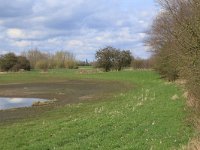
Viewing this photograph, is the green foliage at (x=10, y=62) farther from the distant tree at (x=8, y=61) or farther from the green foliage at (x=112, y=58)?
the green foliage at (x=112, y=58)

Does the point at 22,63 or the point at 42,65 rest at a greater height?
the point at 22,63

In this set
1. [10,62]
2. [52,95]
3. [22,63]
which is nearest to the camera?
[52,95]

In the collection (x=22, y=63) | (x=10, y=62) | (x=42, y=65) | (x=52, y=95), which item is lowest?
(x=52, y=95)

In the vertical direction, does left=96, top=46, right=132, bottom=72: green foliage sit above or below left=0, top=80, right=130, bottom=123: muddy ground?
above

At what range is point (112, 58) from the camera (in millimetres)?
119250

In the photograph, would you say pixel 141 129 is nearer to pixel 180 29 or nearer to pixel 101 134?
pixel 101 134

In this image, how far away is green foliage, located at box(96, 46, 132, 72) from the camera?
119 m

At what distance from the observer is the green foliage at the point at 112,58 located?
389 ft

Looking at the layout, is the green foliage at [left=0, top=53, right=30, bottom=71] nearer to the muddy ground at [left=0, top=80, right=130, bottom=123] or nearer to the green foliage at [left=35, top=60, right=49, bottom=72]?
the green foliage at [left=35, top=60, right=49, bottom=72]

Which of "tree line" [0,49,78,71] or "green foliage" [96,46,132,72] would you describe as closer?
"green foliage" [96,46,132,72]

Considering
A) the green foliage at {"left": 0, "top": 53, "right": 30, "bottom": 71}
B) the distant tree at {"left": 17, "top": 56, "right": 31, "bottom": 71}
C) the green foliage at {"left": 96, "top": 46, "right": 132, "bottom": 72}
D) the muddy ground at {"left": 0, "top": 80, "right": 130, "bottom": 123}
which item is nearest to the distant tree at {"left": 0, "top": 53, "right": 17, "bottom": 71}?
the green foliage at {"left": 0, "top": 53, "right": 30, "bottom": 71}

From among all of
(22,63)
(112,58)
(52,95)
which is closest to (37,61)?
(22,63)

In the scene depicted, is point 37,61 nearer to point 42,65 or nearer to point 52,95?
point 42,65

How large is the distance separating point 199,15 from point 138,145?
4174 millimetres
